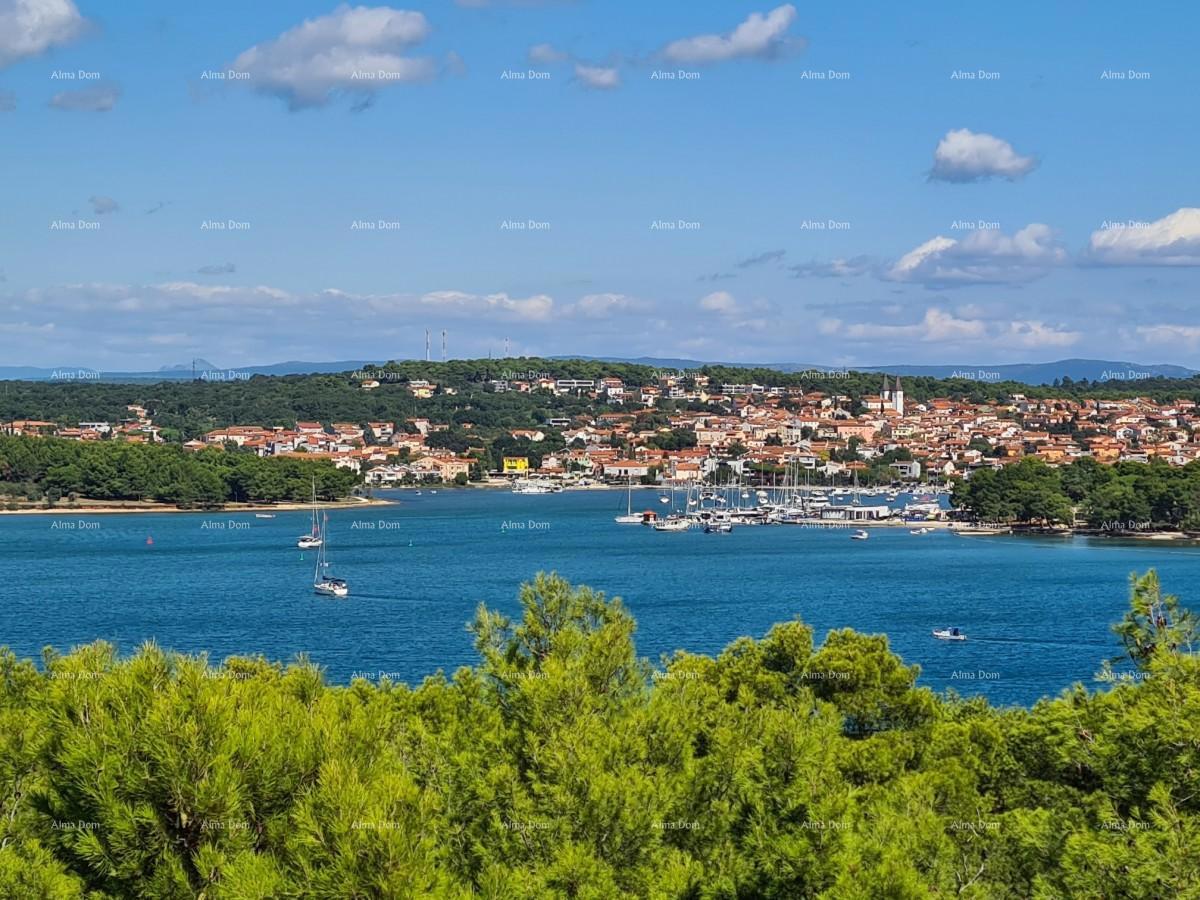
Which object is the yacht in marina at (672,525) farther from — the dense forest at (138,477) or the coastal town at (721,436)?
the coastal town at (721,436)

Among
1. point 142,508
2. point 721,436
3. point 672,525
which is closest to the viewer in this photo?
point 672,525

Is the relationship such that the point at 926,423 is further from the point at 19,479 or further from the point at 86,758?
the point at 86,758

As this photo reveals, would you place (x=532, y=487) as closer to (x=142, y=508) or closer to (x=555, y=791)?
(x=142, y=508)

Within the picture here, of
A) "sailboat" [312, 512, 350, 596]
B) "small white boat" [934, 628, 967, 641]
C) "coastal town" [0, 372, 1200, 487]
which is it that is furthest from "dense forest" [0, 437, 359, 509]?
"small white boat" [934, 628, 967, 641]

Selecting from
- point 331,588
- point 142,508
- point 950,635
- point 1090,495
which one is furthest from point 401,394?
point 950,635

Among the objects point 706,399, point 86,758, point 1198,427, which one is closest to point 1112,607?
point 86,758

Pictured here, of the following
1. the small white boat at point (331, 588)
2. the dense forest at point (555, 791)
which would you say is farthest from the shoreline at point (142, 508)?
the dense forest at point (555, 791)

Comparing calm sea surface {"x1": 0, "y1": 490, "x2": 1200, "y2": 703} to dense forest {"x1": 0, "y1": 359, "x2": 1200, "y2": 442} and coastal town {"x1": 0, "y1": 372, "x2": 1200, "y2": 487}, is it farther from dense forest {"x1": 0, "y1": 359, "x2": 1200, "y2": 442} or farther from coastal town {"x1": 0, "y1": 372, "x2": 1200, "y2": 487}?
dense forest {"x1": 0, "y1": 359, "x2": 1200, "y2": 442}

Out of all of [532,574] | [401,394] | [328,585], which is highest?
[401,394]
